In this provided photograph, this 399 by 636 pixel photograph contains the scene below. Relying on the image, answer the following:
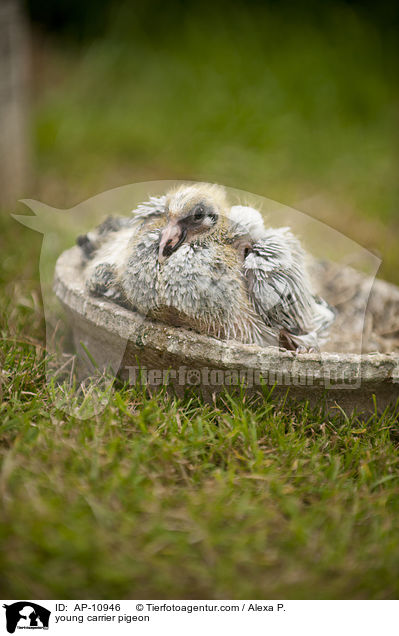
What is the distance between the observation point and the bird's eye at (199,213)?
1.81 metres

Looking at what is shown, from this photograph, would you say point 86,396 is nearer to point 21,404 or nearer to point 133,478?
point 21,404

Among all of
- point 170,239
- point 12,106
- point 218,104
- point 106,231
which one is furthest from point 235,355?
point 218,104

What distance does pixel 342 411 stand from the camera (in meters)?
1.97

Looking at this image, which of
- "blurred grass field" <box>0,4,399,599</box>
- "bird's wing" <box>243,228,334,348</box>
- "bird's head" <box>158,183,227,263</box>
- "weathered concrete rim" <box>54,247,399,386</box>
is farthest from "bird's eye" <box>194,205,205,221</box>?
"blurred grass field" <box>0,4,399,599</box>

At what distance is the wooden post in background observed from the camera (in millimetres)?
4312

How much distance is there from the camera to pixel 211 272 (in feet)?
5.89
